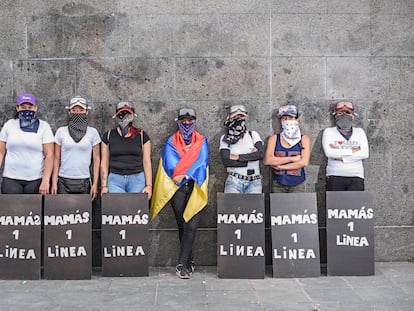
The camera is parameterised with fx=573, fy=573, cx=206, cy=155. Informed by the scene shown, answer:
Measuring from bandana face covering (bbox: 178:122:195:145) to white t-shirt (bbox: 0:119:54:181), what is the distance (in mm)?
1726

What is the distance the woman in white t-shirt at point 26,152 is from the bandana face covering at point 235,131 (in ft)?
7.58

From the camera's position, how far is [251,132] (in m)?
7.67

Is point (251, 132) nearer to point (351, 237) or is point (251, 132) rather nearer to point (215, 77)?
point (215, 77)

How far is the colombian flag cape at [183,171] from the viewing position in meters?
7.52

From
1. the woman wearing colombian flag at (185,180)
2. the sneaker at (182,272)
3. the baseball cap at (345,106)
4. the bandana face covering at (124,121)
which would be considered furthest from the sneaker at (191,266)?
the baseball cap at (345,106)

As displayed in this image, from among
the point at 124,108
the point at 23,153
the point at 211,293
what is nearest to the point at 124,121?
the point at 124,108

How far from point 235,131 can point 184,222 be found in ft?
4.55

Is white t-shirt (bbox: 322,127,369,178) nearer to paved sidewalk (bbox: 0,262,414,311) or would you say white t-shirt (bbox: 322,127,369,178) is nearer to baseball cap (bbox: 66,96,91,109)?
paved sidewalk (bbox: 0,262,414,311)

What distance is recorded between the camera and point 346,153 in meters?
7.61

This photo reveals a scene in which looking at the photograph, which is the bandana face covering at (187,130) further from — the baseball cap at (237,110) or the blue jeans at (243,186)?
the blue jeans at (243,186)

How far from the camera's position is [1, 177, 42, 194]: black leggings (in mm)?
7340

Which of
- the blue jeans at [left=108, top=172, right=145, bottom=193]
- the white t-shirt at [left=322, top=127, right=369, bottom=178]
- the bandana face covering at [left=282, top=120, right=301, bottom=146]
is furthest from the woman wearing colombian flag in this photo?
the white t-shirt at [left=322, top=127, right=369, bottom=178]

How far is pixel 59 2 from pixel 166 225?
11.3 ft

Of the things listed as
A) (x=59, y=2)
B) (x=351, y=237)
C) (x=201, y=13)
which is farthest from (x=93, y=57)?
(x=351, y=237)
